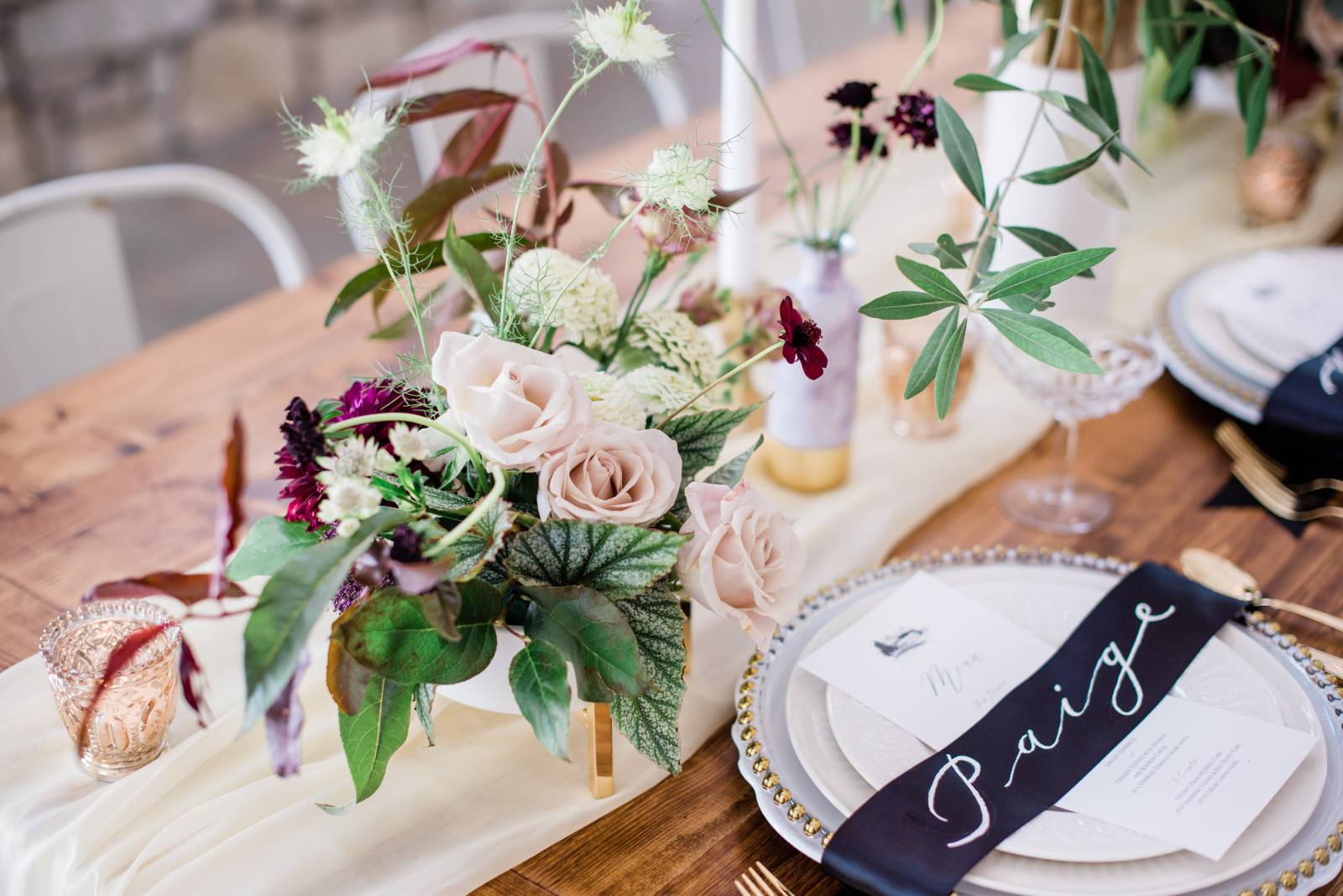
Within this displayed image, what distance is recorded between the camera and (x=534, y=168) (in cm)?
67

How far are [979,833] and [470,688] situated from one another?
0.94ft

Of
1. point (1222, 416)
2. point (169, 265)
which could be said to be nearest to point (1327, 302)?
point (1222, 416)

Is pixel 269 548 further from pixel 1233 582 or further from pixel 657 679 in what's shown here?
pixel 1233 582

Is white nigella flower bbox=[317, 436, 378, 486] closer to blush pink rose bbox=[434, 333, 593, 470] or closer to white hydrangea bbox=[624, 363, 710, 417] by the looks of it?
blush pink rose bbox=[434, 333, 593, 470]

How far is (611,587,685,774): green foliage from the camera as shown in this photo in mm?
598

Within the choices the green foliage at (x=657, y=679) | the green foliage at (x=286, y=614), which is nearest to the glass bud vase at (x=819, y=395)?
the green foliage at (x=657, y=679)

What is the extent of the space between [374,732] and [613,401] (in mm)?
211

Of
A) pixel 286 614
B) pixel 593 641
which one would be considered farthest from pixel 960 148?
pixel 286 614

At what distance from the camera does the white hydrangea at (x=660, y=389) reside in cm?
69

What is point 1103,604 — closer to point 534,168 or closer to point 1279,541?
point 1279,541

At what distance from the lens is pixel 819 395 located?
0.91 m

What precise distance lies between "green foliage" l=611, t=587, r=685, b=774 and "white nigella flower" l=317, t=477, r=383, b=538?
14cm

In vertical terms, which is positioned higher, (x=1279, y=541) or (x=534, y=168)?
(x=534, y=168)

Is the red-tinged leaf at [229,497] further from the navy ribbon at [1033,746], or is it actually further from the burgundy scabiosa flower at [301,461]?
the navy ribbon at [1033,746]
